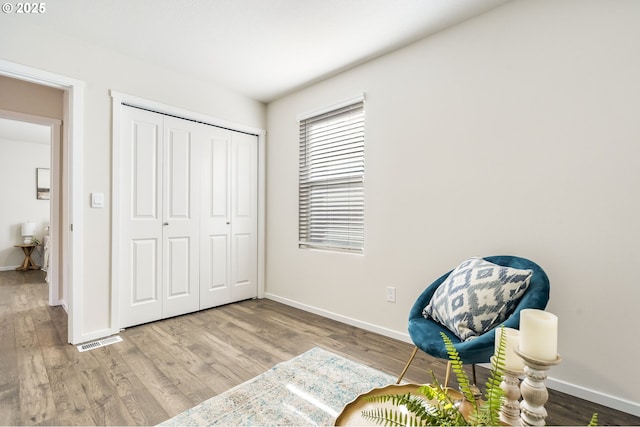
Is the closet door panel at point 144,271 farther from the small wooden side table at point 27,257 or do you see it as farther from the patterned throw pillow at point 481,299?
the small wooden side table at point 27,257

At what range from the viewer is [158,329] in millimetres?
2768

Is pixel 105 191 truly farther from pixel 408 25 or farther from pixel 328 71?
pixel 408 25

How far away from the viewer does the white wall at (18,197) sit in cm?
561

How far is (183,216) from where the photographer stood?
3.14m

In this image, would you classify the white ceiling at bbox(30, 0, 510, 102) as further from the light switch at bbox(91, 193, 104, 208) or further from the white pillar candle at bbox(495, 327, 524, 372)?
the white pillar candle at bbox(495, 327, 524, 372)

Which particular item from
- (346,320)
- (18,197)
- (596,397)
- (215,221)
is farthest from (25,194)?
(596,397)

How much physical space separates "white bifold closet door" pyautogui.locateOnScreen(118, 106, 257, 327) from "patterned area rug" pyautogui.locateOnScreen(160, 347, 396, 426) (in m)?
1.60

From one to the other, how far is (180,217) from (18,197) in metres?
5.03

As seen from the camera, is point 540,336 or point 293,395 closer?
point 540,336

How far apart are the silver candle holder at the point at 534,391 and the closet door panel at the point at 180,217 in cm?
303

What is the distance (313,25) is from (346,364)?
247cm

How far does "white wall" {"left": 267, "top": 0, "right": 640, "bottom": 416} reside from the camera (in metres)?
1.67

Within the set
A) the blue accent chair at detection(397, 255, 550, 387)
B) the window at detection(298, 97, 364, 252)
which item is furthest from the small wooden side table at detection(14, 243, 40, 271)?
the blue accent chair at detection(397, 255, 550, 387)

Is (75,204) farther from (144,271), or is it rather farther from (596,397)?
(596,397)
